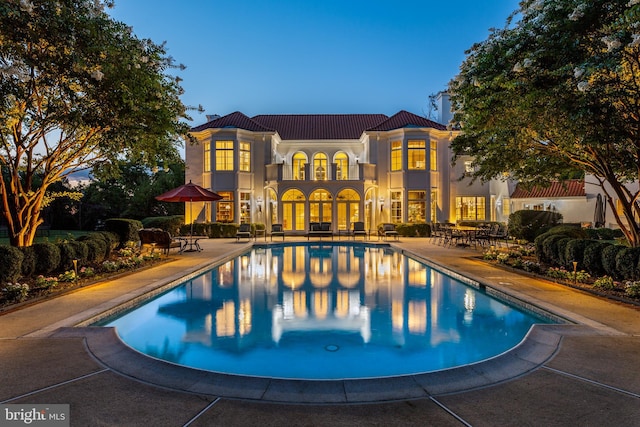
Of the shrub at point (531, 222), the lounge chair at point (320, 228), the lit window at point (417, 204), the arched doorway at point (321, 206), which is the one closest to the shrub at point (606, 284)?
the shrub at point (531, 222)

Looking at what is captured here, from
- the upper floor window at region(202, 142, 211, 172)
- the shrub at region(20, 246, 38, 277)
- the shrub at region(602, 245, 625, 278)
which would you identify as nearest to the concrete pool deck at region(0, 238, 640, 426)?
the shrub at region(20, 246, 38, 277)

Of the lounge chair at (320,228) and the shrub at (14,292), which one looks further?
the lounge chair at (320,228)

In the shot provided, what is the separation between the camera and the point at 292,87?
163000 millimetres

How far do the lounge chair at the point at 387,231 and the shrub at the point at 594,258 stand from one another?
12863 mm

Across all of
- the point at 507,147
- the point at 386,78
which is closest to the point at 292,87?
the point at 386,78

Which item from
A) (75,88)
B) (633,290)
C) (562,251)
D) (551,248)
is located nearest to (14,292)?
(75,88)

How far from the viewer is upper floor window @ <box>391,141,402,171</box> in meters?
23.6

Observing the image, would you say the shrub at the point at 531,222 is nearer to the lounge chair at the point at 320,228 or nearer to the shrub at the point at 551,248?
the shrub at the point at 551,248

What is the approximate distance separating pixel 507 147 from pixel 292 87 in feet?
533

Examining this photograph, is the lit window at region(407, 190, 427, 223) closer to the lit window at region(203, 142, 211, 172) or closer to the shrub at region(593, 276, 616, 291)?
the lit window at region(203, 142, 211, 172)

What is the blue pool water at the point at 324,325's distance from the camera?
495 cm

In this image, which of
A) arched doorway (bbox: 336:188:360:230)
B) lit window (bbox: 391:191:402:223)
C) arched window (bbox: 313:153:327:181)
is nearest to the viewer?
lit window (bbox: 391:191:402:223)

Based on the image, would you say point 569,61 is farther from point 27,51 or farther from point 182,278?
point 27,51

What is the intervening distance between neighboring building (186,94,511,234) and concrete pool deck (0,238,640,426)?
18913 mm
